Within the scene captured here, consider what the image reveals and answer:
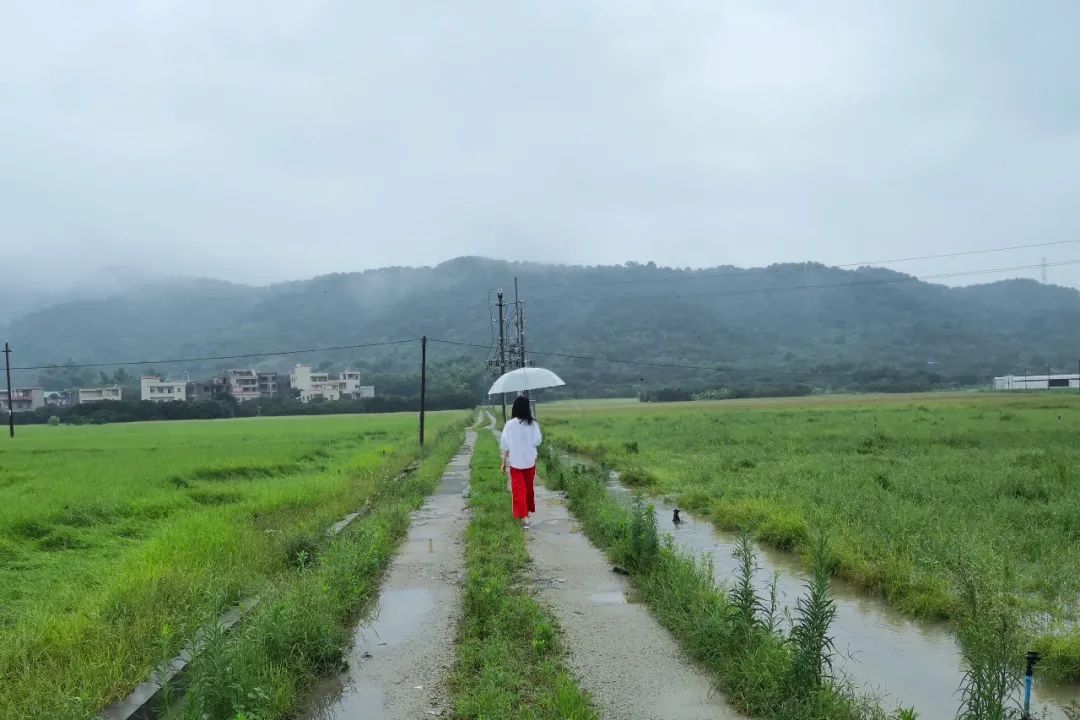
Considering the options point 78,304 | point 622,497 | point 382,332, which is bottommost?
point 622,497

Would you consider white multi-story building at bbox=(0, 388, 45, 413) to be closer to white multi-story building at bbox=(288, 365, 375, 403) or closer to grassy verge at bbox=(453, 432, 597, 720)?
white multi-story building at bbox=(288, 365, 375, 403)

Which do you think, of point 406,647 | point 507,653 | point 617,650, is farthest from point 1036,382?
point 406,647

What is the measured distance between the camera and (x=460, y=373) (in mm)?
99375

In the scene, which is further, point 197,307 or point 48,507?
point 197,307

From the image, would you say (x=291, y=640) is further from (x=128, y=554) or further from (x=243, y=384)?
(x=243, y=384)

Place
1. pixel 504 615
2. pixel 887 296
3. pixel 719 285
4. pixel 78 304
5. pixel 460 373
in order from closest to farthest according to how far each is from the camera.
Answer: pixel 504 615, pixel 460 373, pixel 887 296, pixel 719 285, pixel 78 304

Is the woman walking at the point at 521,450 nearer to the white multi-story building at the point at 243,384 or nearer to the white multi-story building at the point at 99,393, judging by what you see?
the white multi-story building at the point at 243,384

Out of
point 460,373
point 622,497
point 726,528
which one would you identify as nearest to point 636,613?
point 726,528

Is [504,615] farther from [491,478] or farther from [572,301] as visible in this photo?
[572,301]

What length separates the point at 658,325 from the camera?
12812 centimetres

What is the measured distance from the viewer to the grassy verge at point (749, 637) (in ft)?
14.4

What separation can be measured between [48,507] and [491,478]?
8.48m

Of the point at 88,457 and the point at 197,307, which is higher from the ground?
the point at 197,307

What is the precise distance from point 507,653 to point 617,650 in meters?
0.87
